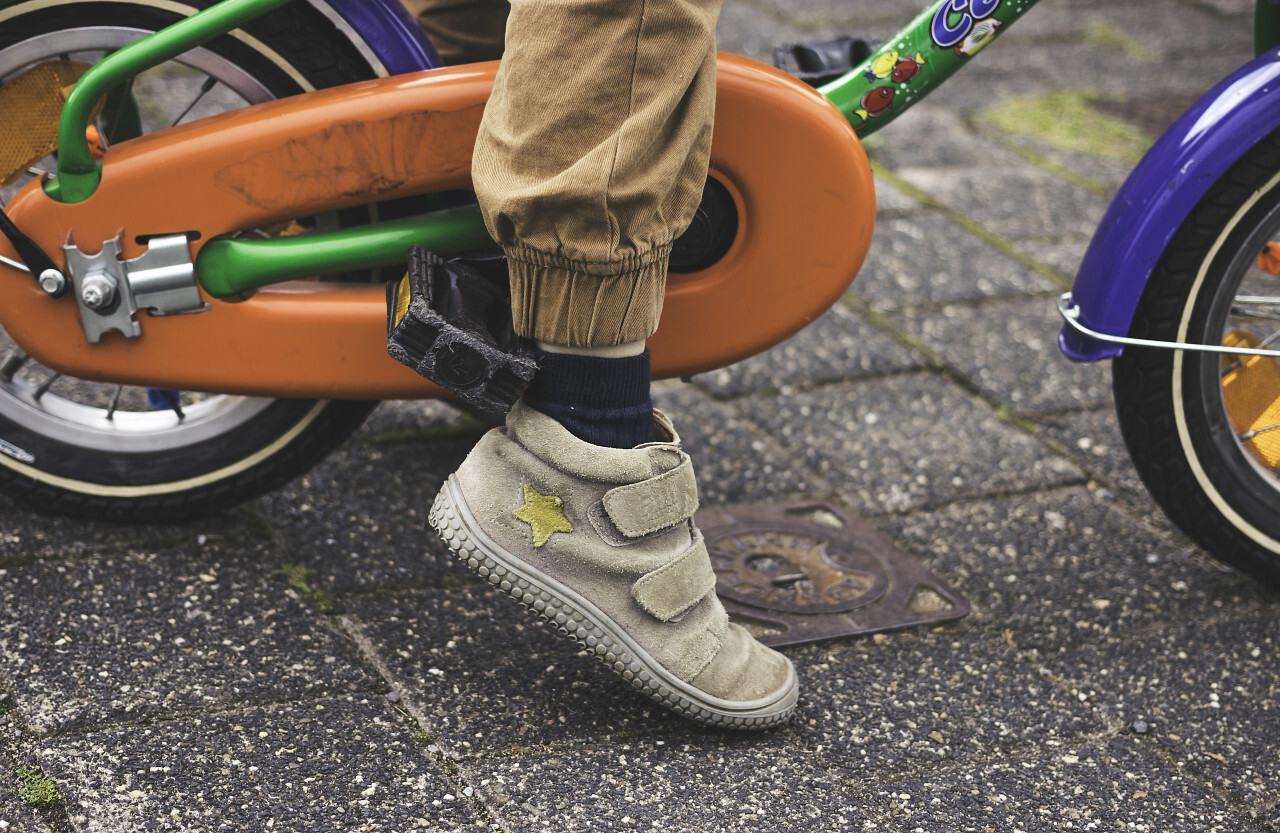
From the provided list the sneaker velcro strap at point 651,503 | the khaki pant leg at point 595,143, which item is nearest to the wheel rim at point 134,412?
the khaki pant leg at point 595,143

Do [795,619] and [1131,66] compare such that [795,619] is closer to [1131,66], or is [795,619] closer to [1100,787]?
[1100,787]

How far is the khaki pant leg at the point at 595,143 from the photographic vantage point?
3.96 feet

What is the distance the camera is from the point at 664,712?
4.87 ft

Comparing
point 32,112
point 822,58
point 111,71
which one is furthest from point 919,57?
point 32,112

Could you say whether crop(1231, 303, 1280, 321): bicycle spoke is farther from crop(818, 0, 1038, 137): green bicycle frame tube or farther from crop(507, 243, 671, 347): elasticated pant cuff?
crop(507, 243, 671, 347): elasticated pant cuff

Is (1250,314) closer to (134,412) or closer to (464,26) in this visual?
(464,26)

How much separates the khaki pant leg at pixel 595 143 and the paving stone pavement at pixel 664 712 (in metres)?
0.48

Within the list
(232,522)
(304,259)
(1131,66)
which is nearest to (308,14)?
(304,259)

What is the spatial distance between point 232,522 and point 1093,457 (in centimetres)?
136

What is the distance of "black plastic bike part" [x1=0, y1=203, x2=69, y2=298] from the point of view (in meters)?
1.47

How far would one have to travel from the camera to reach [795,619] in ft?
5.52

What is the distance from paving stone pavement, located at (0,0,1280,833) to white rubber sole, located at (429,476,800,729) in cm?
6

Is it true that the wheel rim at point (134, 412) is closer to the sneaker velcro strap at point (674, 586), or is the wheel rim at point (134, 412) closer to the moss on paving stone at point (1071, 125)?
the sneaker velcro strap at point (674, 586)

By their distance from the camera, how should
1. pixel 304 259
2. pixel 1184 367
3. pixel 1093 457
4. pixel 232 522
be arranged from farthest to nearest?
pixel 1093 457 → pixel 232 522 → pixel 1184 367 → pixel 304 259
